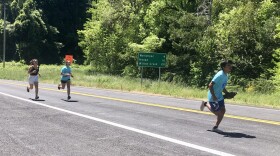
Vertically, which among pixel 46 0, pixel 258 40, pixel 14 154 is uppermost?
pixel 46 0

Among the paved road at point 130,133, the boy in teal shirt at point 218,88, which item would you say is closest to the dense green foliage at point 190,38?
the paved road at point 130,133

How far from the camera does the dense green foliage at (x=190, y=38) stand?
109ft

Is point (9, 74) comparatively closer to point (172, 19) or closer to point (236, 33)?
point (172, 19)

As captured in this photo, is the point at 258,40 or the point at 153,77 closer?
the point at 258,40

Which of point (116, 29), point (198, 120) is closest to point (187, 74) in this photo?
point (116, 29)

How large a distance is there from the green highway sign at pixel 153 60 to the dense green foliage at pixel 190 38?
7279 millimetres

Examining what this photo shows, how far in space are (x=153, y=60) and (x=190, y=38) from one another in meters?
12.2

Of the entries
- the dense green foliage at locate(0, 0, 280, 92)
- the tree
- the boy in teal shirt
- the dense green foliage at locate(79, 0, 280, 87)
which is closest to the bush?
the dense green foliage at locate(0, 0, 280, 92)

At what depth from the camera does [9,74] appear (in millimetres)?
50844

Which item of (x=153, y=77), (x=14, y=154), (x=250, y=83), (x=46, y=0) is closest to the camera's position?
(x=14, y=154)

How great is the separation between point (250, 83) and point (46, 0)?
60950 mm

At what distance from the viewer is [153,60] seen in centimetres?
2819

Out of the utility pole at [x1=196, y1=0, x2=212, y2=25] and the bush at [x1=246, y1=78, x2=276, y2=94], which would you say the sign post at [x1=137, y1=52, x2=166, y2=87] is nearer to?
the bush at [x1=246, y1=78, x2=276, y2=94]

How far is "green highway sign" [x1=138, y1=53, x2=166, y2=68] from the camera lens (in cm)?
2811
